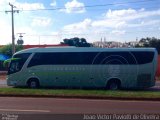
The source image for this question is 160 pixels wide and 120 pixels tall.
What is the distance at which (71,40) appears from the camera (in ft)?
246

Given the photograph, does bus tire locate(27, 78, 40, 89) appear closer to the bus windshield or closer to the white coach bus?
the white coach bus

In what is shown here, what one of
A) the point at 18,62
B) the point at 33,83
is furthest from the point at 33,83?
the point at 18,62

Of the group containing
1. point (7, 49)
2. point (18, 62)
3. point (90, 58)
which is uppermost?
point (7, 49)

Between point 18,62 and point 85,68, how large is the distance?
16.2 feet

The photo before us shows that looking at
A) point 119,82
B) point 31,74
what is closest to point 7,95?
point 31,74

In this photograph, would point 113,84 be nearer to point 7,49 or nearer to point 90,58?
point 90,58

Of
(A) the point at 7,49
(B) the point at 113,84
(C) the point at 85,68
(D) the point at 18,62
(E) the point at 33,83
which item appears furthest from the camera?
(A) the point at 7,49

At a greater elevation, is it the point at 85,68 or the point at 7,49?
the point at 7,49

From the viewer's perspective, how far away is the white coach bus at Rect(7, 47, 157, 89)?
25.7 m

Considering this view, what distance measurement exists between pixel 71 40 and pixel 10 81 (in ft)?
157

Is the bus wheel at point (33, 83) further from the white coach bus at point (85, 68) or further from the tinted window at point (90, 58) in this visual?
the tinted window at point (90, 58)

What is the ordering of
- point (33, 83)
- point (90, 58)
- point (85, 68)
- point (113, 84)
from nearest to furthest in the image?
point (113, 84), point (90, 58), point (85, 68), point (33, 83)

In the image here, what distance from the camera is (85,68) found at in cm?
2677

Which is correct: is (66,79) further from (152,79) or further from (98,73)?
(152,79)
